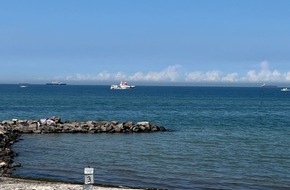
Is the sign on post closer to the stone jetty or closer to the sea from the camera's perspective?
the sea

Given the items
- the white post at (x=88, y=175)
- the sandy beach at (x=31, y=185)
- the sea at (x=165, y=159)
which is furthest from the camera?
the sea at (x=165, y=159)

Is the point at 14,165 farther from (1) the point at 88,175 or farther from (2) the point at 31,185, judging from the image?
(1) the point at 88,175

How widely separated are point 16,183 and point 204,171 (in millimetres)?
10924

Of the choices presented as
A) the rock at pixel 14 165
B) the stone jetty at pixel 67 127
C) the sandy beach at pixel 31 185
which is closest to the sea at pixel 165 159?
the rock at pixel 14 165

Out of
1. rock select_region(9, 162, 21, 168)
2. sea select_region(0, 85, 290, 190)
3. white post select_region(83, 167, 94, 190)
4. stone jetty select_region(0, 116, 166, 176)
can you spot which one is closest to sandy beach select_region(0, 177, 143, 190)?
sea select_region(0, 85, 290, 190)

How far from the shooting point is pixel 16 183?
76.2 ft

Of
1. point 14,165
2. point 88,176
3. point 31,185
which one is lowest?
point 14,165

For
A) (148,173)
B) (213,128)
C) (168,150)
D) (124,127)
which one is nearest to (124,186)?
(148,173)

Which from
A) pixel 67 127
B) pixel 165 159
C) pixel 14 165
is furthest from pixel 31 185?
pixel 67 127

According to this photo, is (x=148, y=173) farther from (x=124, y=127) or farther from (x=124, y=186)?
(x=124, y=127)

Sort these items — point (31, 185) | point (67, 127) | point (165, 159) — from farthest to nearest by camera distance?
point (67, 127) → point (165, 159) → point (31, 185)

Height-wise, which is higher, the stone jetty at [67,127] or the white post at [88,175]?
the white post at [88,175]

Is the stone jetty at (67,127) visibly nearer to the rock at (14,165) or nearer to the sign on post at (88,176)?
the rock at (14,165)

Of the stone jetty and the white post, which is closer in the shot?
the white post
